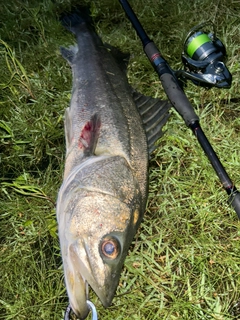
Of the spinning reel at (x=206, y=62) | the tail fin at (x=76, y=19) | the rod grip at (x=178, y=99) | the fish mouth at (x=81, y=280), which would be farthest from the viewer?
the tail fin at (x=76, y=19)

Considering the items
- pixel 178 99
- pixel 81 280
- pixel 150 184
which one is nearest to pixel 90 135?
pixel 150 184

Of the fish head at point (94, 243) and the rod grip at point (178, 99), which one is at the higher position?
the rod grip at point (178, 99)

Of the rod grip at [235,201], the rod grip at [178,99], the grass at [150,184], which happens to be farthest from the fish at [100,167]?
the rod grip at [235,201]

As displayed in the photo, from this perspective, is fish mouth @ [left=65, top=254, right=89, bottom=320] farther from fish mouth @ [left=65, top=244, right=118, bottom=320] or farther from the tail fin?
the tail fin

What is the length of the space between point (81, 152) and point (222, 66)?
1564 millimetres

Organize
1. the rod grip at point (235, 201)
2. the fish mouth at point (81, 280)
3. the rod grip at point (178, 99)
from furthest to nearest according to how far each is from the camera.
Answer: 1. the rod grip at point (178, 99)
2. the rod grip at point (235, 201)
3. the fish mouth at point (81, 280)

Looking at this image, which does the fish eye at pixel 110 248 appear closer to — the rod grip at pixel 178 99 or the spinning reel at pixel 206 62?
the rod grip at pixel 178 99

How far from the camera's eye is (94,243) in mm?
2461

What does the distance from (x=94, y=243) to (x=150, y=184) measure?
112 centimetres

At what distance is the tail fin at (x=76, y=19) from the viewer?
13.2 feet

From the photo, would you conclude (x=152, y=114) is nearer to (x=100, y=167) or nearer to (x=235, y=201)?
(x=100, y=167)

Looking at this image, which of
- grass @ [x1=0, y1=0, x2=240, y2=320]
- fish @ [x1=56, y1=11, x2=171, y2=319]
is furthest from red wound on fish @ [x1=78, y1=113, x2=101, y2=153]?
grass @ [x1=0, y1=0, x2=240, y2=320]

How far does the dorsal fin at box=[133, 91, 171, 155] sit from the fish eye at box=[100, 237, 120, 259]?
1.07m

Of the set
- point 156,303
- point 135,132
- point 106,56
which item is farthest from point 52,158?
point 156,303
